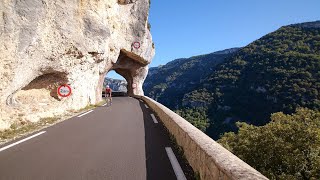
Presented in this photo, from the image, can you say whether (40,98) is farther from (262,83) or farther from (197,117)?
(197,117)

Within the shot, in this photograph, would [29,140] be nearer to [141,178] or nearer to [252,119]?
[141,178]

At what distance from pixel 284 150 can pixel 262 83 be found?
95.6 metres

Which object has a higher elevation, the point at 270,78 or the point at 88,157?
the point at 270,78

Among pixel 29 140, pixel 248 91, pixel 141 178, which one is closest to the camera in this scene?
pixel 141 178

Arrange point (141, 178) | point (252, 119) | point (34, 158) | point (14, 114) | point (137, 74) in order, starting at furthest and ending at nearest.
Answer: point (252, 119) → point (137, 74) → point (14, 114) → point (34, 158) → point (141, 178)

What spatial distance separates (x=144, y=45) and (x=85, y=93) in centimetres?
2158

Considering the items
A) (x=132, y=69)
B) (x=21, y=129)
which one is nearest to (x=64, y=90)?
(x=21, y=129)

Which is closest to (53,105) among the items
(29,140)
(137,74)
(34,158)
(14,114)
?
(14,114)

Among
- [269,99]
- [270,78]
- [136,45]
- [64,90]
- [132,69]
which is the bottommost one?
[269,99]

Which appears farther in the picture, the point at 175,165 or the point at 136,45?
the point at 136,45

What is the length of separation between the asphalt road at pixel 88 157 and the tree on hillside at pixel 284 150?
10452 millimetres

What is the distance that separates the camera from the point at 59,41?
54.3 feet

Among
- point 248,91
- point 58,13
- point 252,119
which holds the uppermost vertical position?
point 58,13

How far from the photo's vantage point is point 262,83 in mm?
110625
